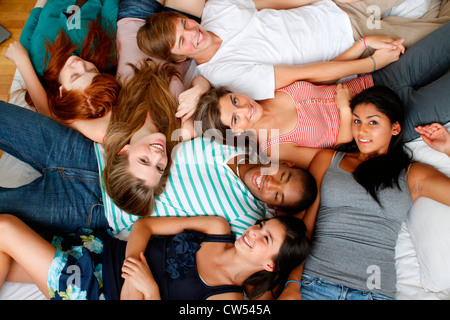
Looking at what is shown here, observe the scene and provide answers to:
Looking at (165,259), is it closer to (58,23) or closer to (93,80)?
(93,80)

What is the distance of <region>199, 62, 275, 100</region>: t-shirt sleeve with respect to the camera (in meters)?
1.70

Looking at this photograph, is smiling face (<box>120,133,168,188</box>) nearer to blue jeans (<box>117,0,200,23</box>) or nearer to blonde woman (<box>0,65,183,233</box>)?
blonde woman (<box>0,65,183,233</box>)

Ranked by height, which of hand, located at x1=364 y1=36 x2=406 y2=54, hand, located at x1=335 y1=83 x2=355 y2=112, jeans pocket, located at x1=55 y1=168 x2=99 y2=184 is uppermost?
hand, located at x1=364 y1=36 x2=406 y2=54

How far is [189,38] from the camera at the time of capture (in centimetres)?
167

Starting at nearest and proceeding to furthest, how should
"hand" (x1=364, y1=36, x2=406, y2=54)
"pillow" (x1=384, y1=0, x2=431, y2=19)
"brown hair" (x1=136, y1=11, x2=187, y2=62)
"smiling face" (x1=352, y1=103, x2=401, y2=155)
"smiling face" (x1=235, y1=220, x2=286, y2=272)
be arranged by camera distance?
"smiling face" (x1=235, y1=220, x2=286, y2=272) < "smiling face" (x1=352, y1=103, x2=401, y2=155) < "brown hair" (x1=136, y1=11, x2=187, y2=62) < "hand" (x1=364, y1=36, x2=406, y2=54) < "pillow" (x1=384, y1=0, x2=431, y2=19)

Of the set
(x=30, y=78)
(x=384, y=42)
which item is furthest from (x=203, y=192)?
(x=384, y=42)

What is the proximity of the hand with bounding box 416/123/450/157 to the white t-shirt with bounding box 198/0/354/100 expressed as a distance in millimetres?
684

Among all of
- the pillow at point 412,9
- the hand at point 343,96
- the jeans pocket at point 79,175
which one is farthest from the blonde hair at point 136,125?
the pillow at point 412,9

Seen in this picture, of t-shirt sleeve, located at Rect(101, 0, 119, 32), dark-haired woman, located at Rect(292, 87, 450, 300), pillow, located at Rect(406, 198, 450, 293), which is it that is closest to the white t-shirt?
dark-haired woman, located at Rect(292, 87, 450, 300)

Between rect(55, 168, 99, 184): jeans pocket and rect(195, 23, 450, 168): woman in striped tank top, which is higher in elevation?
rect(195, 23, 450, 168): woman in striped tank top

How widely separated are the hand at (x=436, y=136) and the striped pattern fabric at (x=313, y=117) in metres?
0.41

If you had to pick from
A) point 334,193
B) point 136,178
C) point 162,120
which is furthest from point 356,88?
point 136,178

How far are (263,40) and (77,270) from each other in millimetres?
1483

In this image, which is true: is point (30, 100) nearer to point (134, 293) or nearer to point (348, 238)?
point (134, 293)
